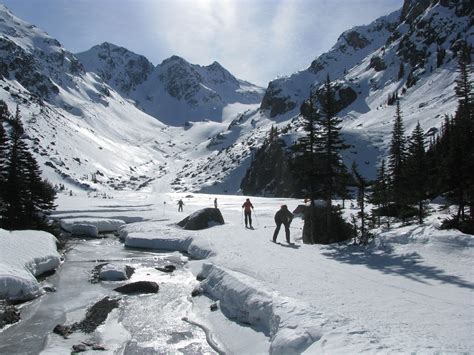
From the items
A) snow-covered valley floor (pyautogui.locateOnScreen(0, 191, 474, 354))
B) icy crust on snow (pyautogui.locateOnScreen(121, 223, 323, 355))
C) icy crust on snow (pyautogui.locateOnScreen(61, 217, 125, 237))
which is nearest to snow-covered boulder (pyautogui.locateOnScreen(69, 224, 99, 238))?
icy crust on snow (pyautogui.locateOnScreen(61, 217, 125, 237))

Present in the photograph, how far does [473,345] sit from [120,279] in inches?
730

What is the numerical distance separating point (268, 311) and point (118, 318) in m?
6.53

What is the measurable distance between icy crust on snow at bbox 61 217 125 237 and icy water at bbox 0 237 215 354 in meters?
18.4

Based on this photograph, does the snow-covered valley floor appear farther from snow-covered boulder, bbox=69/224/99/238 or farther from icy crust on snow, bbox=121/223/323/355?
snow-covered boulder, bbox=69/224/99/238

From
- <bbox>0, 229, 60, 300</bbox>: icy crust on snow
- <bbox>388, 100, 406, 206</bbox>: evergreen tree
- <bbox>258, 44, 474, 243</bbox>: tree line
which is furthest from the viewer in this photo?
<bbox>388, 100, 406, 206</bbox>: evergreen tree

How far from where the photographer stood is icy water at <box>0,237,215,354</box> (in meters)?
13.6

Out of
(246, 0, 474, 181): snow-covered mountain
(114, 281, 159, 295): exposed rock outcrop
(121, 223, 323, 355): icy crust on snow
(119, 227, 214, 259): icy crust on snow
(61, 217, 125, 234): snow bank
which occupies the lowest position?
(114, 281, 159, 295): exposed rock outcrop

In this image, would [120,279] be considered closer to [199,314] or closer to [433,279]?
[199,314]

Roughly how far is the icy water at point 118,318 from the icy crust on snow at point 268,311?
1.43 metres

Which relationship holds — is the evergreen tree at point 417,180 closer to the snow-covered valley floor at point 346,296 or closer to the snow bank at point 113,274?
the snow-covered valley floor at point 346,296

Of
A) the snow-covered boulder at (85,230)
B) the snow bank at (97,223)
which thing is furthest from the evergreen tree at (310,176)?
the snow bank at (97,223)

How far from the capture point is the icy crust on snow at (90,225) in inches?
1756

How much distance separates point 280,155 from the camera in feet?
404

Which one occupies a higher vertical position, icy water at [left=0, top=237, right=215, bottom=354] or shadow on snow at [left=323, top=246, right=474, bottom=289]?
shadow on snow at [left=323, top=246, right=474, bottom=289]
